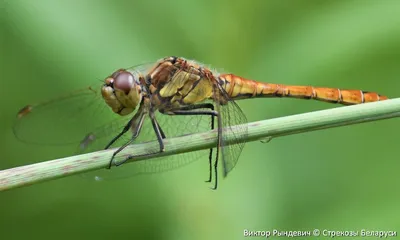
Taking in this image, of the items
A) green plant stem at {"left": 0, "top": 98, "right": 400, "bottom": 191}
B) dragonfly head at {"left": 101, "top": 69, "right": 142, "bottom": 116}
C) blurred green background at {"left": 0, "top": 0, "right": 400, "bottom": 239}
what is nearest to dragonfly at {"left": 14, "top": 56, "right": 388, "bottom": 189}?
dragonfly head at {"left": 101, "top": 69, "right": 142, "bottom": 116}

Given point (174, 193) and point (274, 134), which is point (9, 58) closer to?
point (174, 193)

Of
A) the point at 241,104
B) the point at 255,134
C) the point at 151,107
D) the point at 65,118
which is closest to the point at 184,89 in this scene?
the point at 151,107

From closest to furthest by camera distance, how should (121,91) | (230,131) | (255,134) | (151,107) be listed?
(255,134), (230,131), (121,91), (151,107)

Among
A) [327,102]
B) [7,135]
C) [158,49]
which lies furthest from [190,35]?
[7,135]

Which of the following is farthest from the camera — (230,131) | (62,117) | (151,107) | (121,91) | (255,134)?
(62,117)

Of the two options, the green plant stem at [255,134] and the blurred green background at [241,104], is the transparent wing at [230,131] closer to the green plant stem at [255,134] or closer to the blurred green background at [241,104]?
the green plant stem at [255,134]

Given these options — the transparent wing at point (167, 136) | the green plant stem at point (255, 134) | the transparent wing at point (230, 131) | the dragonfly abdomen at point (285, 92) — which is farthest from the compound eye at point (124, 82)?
the green plant stem at point (255, 134)

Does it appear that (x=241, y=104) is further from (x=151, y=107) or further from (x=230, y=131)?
(x=230, y=131)
